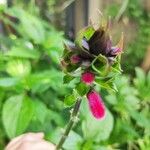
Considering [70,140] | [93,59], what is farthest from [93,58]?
[70,140]

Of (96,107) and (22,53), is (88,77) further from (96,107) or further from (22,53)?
(22,53)

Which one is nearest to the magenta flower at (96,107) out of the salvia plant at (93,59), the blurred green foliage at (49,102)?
the salvia plant at (93,59)

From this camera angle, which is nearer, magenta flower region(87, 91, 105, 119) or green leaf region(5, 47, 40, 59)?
magenta flower region(87, 91, 105, 119)

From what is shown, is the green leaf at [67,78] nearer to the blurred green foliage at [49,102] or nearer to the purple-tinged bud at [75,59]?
the purple-tinged bud at [75,59]

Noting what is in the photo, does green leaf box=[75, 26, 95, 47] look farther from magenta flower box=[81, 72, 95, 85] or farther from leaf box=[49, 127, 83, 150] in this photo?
leaf box=[49, 127, 83, 150]

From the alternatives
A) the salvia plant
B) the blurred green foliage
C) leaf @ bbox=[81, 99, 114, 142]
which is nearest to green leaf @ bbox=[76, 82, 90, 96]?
the salvia plant

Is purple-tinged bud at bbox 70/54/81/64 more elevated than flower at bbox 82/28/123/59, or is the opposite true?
flower at bbox 82/28/123/59
